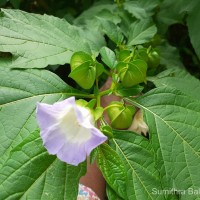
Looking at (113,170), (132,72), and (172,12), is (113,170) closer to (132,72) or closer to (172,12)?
(132,72)

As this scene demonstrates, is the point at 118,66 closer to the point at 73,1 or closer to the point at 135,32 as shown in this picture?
the point at 135,32

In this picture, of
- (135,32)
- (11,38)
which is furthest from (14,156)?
(135,32)

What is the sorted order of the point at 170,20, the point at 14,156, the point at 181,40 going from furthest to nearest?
the point at 181,40 → the point at 170,20 → the point at 14,156

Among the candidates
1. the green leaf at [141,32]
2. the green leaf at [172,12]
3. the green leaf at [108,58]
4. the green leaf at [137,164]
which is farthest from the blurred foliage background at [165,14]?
the green leaf at [137,164]

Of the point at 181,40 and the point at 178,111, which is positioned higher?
the point at 178,111

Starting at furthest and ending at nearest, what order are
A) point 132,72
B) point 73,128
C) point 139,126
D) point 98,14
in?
point 98,14 → point 139,126 → point 132,72 → point 73,128

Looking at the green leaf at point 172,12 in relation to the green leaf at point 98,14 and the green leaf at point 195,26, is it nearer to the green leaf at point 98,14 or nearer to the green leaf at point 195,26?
the green leaf at point 195,26

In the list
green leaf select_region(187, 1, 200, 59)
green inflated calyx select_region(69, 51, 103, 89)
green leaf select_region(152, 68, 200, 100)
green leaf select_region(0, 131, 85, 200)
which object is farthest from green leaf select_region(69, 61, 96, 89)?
green leaf select_region(187, 1, 200, 59)

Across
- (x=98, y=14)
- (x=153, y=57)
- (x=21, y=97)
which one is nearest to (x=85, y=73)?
(x=21, y=97)
